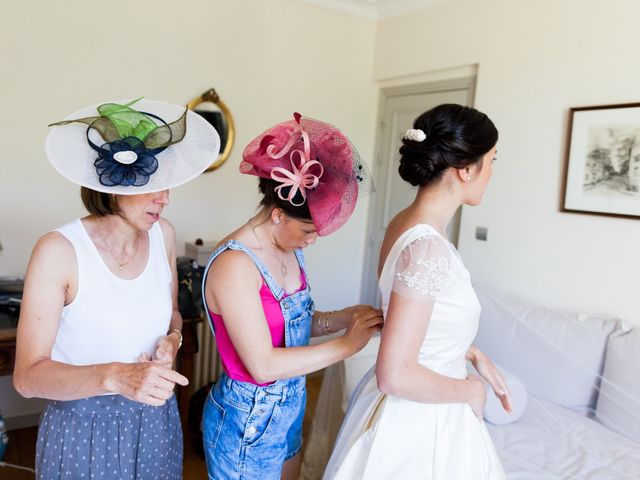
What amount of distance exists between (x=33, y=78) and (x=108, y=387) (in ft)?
7.56

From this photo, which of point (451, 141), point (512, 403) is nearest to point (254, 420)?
point (451, 141)

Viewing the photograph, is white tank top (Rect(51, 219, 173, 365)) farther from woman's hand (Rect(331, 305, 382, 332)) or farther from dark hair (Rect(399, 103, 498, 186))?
dark hair (Rect(399, 103, 498, 186))

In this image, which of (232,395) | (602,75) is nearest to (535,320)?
(602,75)

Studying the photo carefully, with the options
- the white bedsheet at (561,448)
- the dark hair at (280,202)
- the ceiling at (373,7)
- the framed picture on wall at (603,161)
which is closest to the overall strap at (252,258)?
the dark hair at (280,202)

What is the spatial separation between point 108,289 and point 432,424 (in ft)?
2.77

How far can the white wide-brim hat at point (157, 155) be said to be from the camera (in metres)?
1.14

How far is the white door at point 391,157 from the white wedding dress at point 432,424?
2.05 m

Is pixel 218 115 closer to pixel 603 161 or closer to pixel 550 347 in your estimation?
pixel 603 161

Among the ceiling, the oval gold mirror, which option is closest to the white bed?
the oval gold mirror

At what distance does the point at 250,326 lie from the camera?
3.56 feet

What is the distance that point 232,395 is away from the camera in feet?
4.04

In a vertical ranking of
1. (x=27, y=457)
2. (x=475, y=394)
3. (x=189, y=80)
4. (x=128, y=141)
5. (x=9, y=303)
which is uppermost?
(x=189, y=80)

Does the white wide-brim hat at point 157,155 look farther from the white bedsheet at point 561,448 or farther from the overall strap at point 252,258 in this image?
the white bedsheet at point 561,448

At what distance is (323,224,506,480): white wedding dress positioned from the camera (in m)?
1.21
